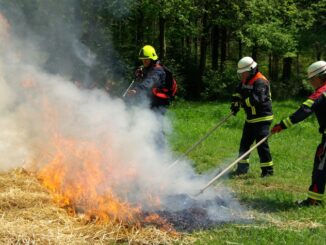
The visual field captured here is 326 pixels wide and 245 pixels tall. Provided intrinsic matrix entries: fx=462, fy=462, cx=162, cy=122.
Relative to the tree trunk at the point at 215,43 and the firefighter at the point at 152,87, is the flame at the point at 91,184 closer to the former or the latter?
the firefighter at the point at 152,87

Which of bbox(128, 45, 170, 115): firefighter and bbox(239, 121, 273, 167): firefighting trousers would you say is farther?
bbox(239, 121, 273, 167): firefighting trousers

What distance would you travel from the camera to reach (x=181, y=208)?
595cm

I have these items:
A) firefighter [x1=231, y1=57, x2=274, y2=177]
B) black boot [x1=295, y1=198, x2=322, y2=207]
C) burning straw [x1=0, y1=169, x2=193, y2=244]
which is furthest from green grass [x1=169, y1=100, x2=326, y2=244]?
burning straw [x1=0, y1=169, x2=193, y2=244]

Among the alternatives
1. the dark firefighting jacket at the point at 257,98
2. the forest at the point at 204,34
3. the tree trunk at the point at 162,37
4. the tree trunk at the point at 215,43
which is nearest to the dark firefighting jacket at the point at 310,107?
the dark firefighting jacket at the point at 257,98

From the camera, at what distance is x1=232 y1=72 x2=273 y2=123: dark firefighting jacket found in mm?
8062

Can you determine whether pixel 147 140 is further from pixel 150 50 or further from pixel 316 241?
pixel 316 241

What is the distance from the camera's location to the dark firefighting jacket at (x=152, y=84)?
25.4 feet

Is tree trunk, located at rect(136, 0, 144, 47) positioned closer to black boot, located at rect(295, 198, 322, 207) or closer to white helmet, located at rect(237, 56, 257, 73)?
white helmet, located at rect(237, 56, 257, 73)

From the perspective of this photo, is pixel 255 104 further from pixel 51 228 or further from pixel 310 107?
pixel 51 228

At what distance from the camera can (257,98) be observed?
8023mm

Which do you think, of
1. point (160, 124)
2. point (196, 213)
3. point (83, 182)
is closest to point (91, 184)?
point (83, 182)

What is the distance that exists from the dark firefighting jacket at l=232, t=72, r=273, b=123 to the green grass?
1.09 meters

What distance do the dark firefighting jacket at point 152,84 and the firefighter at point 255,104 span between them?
1403mm

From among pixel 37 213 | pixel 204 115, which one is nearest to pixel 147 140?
pixel 37 213
